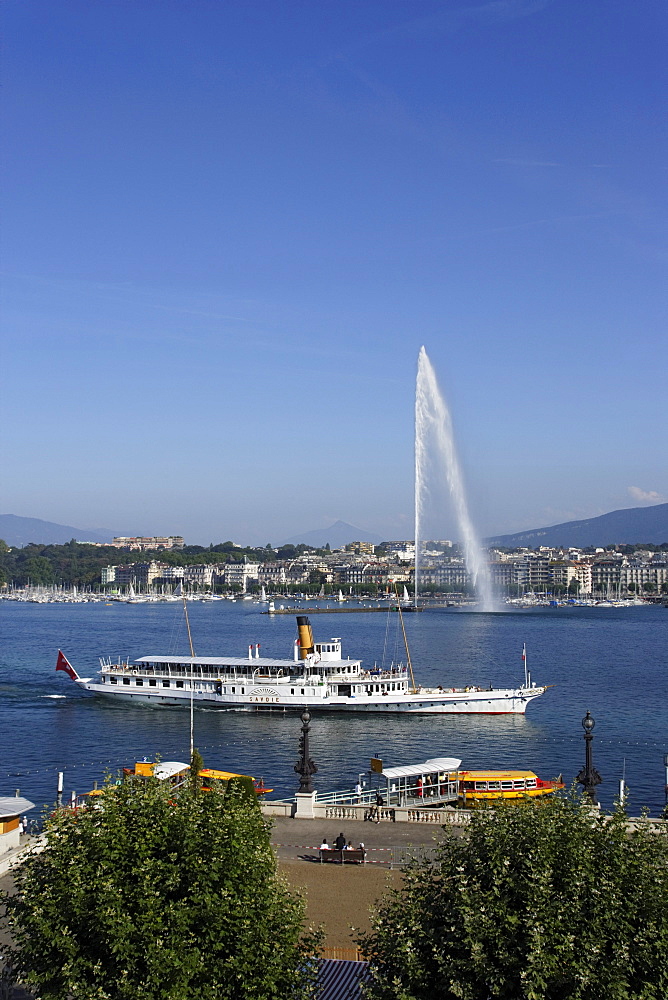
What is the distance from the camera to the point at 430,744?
37.2 meters

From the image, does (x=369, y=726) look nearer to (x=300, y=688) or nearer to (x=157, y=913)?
(x=300, y=688)

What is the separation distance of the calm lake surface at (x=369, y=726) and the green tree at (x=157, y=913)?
1837cm

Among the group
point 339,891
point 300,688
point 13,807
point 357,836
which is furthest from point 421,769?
point 300,688

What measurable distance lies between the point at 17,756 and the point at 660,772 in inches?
866

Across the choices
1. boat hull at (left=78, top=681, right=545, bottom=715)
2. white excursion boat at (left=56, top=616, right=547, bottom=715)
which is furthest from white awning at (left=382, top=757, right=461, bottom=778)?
white excursion boat at (left=56, top=616, right=547, bottom=715)

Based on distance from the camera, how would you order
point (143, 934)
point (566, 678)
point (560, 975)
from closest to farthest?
point (560, 975)
point (143, 934)
point (566, 678)

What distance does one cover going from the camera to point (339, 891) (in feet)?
49.1

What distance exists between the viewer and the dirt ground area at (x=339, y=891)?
13508 millimetres

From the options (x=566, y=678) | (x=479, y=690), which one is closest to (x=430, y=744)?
(x=479, y=690)

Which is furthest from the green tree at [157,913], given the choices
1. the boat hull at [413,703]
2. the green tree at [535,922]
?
the boat hull at [413,703]

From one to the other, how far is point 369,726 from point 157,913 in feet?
108

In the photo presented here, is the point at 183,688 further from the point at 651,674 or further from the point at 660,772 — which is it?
the point at 651,674

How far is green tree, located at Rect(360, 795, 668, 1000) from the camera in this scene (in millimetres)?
8477

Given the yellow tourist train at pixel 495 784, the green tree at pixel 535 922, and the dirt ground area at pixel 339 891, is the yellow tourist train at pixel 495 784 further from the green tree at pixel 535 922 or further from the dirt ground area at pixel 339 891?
the green tree at pixel 535 922
